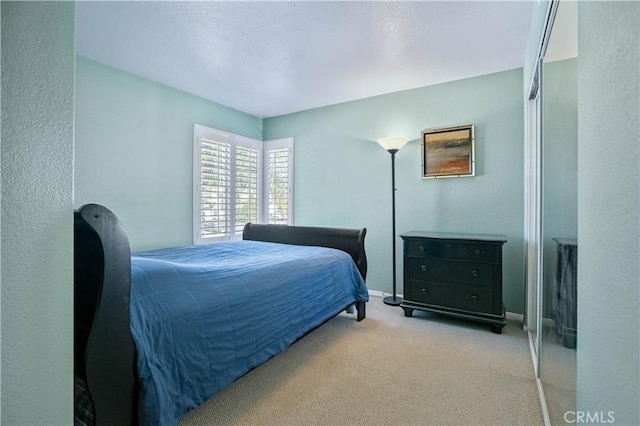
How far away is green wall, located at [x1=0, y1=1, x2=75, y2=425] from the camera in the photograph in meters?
0.64

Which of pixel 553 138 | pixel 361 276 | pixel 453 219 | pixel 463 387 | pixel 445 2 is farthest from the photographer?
pixel 453 219

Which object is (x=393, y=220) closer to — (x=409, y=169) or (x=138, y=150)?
(x=409, y=169)

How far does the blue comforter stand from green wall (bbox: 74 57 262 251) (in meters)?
1.03

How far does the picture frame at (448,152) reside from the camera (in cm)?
337

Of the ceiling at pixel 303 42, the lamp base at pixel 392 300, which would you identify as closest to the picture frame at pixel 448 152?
the ceiling at pixel 303 42

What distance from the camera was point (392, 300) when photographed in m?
3.64

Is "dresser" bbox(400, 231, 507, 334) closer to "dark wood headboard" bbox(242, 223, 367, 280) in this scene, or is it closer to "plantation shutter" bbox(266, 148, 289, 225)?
"dark wood headboard" bbox(242, 223, 367, 280)

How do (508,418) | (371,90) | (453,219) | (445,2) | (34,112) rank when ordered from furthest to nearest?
(371,90), (453,219), (445,2), (508,418), (34,112)

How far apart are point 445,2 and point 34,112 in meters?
2.43

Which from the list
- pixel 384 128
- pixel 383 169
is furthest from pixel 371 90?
pixel 383 169

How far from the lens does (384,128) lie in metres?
3.93

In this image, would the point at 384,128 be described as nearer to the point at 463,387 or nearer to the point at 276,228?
the point at 276,228

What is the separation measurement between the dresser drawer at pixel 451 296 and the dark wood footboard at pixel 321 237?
54 centimetres

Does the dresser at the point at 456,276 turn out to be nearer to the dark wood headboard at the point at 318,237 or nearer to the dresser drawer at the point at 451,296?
the dresser drawer at the point at 451,296
